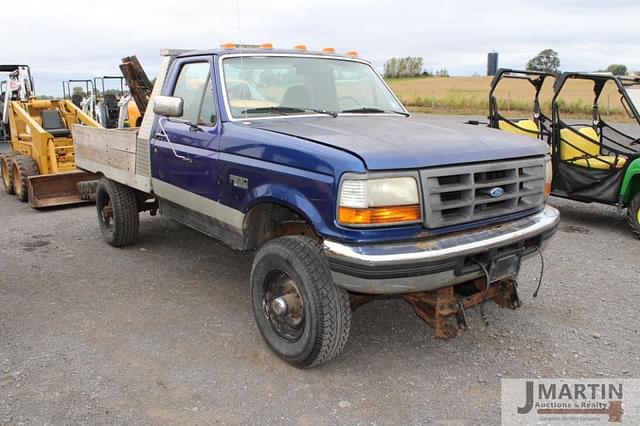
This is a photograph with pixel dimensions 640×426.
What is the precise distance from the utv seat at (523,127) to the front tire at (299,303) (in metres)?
5.57

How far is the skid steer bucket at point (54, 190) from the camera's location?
347 inches

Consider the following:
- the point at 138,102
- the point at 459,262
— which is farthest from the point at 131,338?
the point at 138,102

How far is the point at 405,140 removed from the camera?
3574 millimetres

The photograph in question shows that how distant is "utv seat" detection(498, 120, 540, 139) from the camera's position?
812cm

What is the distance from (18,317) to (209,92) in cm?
247

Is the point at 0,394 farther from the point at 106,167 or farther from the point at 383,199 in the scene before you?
the point at 106,167

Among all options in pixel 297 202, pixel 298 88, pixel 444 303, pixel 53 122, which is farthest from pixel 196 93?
pixel 53 122

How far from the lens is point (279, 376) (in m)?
3.70

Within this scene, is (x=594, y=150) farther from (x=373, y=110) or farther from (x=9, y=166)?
(x=9, y=166)

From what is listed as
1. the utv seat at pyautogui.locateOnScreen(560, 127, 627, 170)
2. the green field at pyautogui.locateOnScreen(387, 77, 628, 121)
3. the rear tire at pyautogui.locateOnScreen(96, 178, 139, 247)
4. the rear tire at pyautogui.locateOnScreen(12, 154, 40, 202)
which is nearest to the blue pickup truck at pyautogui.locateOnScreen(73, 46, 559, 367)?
the rear tire at pyautogui.locateOnScreen(96, 178, 139, 247)

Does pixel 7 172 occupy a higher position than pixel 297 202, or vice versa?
pixel 297 202

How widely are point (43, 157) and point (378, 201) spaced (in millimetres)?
8396

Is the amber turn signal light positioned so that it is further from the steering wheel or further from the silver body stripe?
the steering wheel

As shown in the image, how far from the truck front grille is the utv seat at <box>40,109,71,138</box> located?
351 inches
